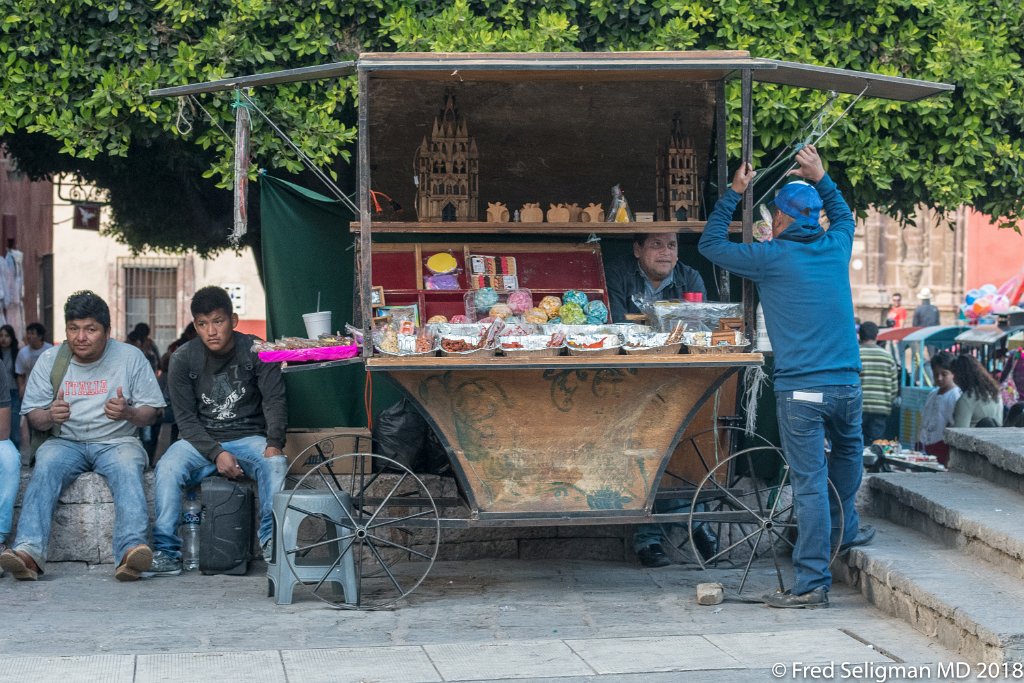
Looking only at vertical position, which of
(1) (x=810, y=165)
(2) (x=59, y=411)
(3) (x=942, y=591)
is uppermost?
(1) (x=810, y=165)

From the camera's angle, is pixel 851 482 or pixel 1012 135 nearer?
pixel 851 482

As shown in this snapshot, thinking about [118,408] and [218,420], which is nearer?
[118,408]

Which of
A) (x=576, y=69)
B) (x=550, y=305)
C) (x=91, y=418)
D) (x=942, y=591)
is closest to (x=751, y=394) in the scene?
(x=550, y=305)

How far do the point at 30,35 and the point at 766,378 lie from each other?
15.5ft

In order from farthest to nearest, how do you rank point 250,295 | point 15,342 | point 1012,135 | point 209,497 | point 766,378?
point 250,295
point 15,342
point 1012,135
point 766,378
point 209,497

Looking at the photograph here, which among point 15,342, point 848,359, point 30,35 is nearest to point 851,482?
point 848,359

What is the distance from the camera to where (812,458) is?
578 centimetres

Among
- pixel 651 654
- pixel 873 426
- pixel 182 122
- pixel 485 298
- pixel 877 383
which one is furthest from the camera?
pixel 873 426

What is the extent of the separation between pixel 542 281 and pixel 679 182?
0.92 meters

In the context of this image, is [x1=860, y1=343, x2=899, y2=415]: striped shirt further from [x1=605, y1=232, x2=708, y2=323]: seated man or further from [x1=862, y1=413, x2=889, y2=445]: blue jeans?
[x1=605, y1=232, x2=708, y2=323]: seated man

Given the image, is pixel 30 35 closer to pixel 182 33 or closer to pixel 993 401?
pixel 182 33

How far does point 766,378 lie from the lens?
290 inches

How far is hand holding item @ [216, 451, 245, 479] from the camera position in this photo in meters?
6.81

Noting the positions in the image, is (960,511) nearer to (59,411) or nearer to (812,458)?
(812,458)
